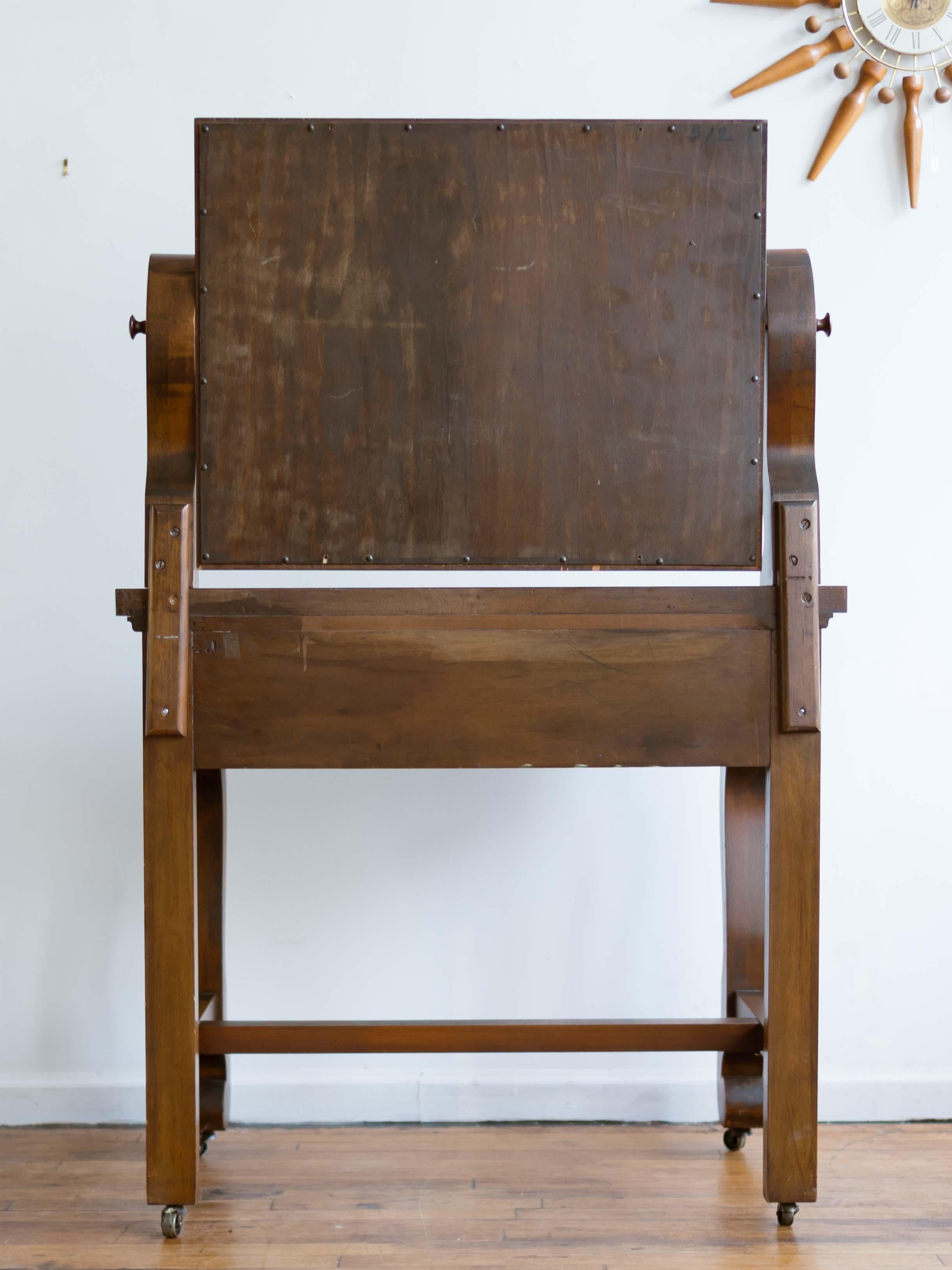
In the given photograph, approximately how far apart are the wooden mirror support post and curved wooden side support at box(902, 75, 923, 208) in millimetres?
748

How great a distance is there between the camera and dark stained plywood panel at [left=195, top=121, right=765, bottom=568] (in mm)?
1678

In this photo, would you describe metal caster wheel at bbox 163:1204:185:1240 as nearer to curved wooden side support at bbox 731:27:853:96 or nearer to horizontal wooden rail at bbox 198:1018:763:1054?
horizontal wooden rail at bbox 198:1018:763:1054

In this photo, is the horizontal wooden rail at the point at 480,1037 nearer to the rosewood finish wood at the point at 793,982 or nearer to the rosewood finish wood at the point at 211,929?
the rosewood finish wood at the point at 793,982

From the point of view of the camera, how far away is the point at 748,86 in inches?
88.9

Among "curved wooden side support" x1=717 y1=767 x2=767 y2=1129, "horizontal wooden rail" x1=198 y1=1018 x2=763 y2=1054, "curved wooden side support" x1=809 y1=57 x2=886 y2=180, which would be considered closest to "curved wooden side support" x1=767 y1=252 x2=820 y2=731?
"curved wooden side support" x1=717 y1=767 x2=767 y2=1129

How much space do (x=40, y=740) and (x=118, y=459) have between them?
57 centimetres

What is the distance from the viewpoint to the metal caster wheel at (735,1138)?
2.08m

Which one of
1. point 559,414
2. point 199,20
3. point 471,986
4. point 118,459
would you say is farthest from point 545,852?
point 199,20

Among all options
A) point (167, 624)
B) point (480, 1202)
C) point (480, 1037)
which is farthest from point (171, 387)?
point (480, 1202)

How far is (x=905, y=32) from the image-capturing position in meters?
2.29

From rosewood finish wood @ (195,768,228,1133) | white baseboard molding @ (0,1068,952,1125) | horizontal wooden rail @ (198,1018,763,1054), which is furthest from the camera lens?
white baseboard molding @ (0,1068,952,1125)

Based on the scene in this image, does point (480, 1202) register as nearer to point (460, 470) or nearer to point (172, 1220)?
point (172, 1220)

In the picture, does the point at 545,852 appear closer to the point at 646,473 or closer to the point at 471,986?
the point at 471,986

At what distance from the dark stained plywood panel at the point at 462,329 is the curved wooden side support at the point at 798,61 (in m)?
0.69
